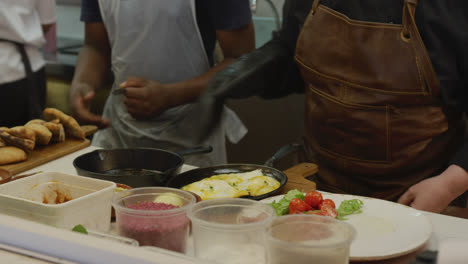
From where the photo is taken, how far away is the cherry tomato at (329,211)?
1.22 m

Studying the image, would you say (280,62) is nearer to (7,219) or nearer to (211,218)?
(211,218)

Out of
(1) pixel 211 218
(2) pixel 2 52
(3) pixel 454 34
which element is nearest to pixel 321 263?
(1) pixel 211 218

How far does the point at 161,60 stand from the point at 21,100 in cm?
85

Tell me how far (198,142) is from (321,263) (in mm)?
1369

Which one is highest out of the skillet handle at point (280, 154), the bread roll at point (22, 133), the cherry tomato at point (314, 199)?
the cherry tomato at point (314, 199)

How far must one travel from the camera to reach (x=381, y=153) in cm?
183

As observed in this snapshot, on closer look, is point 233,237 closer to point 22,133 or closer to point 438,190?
point 438,190

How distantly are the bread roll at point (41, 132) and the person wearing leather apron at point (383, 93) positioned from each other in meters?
0.57

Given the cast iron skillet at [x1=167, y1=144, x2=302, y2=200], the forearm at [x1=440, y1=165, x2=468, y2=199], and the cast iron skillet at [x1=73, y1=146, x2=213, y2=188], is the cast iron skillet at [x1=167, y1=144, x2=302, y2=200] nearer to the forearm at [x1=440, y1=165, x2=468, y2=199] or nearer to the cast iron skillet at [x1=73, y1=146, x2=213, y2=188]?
the cast iron skillet at [x1=73, y1=146, x2=213, y2=188]

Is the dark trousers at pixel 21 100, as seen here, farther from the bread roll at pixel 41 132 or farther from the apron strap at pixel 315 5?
the apron strap at pixel 315 5

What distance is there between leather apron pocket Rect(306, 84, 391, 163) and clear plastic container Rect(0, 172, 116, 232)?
94 cm

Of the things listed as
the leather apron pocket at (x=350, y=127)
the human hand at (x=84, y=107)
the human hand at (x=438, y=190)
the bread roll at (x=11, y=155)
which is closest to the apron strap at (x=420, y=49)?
the leather apron pocket at (x=350, y=127)

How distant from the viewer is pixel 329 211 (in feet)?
4.01

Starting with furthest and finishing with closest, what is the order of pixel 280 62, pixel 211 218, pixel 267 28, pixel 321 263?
1. pixel 267 28
2. pixel 280 62
3. pixel 211 218
4. pixel 321 263
